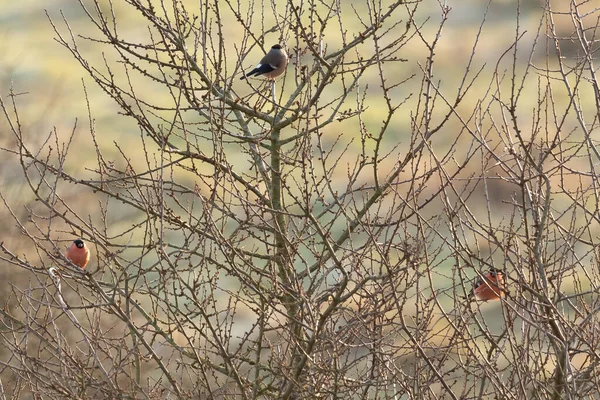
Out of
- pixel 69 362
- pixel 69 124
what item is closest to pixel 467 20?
pixel 69 124

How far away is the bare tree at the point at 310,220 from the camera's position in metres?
4.70

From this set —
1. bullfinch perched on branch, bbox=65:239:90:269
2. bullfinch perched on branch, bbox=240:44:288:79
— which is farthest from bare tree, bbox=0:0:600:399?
bullfinch perched on branch, bbox=65:239:90:269

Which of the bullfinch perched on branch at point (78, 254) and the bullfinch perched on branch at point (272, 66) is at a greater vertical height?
the bullfinch perched on branch at point (272, 66)

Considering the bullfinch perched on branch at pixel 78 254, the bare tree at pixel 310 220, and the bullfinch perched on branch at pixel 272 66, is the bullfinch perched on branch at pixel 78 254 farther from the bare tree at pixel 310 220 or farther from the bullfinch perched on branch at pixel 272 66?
the bullfinch perched on branch at pixel 272 66

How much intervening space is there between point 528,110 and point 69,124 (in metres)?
16.0

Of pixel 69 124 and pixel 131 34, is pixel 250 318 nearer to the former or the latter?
pixel 69 124

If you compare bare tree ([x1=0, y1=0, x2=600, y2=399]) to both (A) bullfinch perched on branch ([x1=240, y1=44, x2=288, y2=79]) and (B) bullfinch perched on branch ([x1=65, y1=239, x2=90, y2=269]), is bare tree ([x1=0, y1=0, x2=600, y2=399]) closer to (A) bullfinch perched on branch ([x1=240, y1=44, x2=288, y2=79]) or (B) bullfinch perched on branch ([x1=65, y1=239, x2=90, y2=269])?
(A) bullfinch perched on branch ([x1=240, y1=44, x2=288, y2=79])

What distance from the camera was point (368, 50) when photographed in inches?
1196

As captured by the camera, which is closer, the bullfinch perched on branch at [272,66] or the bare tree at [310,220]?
the bare tree at [310,220]

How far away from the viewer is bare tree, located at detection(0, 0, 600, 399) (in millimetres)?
4695

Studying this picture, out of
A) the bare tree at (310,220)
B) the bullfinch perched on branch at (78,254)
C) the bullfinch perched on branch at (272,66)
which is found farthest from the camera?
the bullfinch perched on branch at (78,254)

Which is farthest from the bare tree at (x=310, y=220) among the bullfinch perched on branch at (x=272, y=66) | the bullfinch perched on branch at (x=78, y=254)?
the bullfinch perched on branch at (x=78, y=254)

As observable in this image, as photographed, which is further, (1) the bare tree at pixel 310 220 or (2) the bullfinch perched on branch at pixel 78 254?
(2) the bullfinch perched on branch at pixel 78 254

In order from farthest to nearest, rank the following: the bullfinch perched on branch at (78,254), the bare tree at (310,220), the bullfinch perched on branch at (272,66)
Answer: the bullfinch perched on branch at (78,254) → the bullfinch perched on branch at (272,66) → the bare tree at (310,220)
